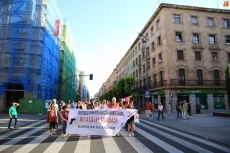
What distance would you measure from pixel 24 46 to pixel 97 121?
1948 centimetres

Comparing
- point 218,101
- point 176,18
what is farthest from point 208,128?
point 176,18

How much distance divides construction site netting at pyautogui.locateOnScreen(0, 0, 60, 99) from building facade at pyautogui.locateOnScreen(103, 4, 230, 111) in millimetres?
17367

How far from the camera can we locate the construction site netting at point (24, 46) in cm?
2300

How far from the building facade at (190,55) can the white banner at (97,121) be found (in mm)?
20855

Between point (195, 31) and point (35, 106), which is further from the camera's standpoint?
point (195, 31)

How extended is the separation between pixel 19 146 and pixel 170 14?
30493 millimetres

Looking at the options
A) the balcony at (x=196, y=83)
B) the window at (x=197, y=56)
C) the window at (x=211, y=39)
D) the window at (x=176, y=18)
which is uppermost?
the window at (x=176, y=18)

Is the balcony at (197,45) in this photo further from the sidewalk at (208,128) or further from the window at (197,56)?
the sidewalk at (208,128)

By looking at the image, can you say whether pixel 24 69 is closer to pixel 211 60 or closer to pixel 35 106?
pixel 35 106

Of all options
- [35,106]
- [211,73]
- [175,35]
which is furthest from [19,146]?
[211,73]

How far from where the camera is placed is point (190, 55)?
101 feet

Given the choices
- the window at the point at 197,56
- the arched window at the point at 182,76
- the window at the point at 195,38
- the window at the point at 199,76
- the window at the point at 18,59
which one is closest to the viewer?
the window at the point at 18,59

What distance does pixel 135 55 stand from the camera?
160 ft

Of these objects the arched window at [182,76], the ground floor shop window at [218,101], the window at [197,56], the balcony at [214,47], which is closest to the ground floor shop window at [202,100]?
the ground floor shop window at [218,101]
